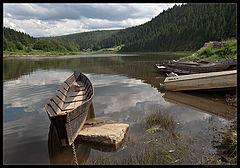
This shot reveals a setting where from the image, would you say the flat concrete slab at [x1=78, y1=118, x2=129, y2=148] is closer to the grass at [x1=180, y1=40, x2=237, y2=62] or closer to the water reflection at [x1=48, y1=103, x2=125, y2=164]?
the water reflection at [x1=48, y1=103, x2=125, y2=164]

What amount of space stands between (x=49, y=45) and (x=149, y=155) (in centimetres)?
17478

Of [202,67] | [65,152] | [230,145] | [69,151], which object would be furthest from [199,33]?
[65,152]

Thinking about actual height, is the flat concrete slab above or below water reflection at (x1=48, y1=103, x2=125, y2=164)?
above

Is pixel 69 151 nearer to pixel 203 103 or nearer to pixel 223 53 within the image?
pixel 203 103

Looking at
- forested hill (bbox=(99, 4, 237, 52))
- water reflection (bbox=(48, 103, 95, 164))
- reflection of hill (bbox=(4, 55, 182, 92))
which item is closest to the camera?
water reflection (bbox=(48, 103, 95, 164))

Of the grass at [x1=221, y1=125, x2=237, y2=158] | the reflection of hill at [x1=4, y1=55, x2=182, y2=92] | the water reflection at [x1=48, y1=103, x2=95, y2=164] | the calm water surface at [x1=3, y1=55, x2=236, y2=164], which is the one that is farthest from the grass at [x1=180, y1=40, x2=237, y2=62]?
the water reflection at [x1=48, y1=103, x2=95, y2=164]

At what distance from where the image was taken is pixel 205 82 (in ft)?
36.3

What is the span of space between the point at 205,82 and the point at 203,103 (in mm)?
1866

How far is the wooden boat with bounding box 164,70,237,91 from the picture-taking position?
1020cm

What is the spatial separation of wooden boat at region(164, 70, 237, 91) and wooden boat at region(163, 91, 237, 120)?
1.99ft

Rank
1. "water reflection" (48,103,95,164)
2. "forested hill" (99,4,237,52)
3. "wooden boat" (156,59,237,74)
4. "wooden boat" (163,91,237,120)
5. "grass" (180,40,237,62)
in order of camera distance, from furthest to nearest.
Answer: "forested hill" (99,4,237,52) → "grass" (180,40,237,62) → "wooden boat" (156,59,237,74) → "wooden boat" (163,91,237,120) → "water reflection" (48,103,95,164)

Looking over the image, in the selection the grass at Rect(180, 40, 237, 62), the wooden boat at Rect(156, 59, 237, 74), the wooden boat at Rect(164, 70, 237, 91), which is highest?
the grass at Rect(180, 40, 237, 62)

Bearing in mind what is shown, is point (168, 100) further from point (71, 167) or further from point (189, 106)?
point (71, 167)

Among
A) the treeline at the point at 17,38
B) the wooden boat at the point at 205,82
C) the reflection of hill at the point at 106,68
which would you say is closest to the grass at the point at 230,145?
the wooden boat at the point at 205,82
